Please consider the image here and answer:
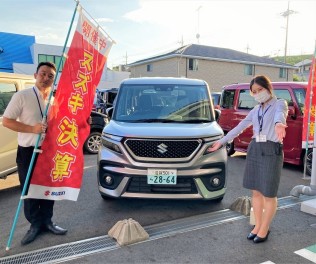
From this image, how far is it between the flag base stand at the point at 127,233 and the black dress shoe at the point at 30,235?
0.80m

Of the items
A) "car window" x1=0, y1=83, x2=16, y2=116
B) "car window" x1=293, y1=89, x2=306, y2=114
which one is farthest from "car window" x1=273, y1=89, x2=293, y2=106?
"car window" x1=0, y1=83, x2=16, y2=116

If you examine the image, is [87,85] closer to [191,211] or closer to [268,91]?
[268,91]

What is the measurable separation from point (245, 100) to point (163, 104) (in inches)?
140

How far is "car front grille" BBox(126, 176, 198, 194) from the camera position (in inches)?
150

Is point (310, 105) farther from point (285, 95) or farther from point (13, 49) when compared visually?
point (13, 49)

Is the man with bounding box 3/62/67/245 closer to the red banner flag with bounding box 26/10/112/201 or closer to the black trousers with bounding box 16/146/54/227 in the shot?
the black trousers with bounding box 16/146/54/227

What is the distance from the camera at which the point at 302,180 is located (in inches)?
236

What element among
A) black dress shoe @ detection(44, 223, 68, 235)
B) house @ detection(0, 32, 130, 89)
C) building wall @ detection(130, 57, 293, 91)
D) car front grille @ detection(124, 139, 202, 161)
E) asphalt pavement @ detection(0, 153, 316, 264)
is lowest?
asphalt pavement @ detection(0, 153, 316, 264)

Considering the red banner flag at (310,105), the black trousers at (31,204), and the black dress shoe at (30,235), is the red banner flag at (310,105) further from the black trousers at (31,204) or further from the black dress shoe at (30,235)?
the black dress shoe at (30,235)

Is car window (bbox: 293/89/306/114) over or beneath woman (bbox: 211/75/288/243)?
over

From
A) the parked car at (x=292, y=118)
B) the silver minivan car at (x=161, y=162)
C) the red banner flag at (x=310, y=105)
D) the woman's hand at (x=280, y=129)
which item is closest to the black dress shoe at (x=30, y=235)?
the silver minivan car at (x=161, y=162)

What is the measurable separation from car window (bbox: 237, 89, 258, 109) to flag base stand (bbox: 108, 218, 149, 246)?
504cm

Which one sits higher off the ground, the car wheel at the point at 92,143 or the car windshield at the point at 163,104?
the car windshield at the point at 163,104

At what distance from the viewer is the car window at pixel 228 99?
320 inches
